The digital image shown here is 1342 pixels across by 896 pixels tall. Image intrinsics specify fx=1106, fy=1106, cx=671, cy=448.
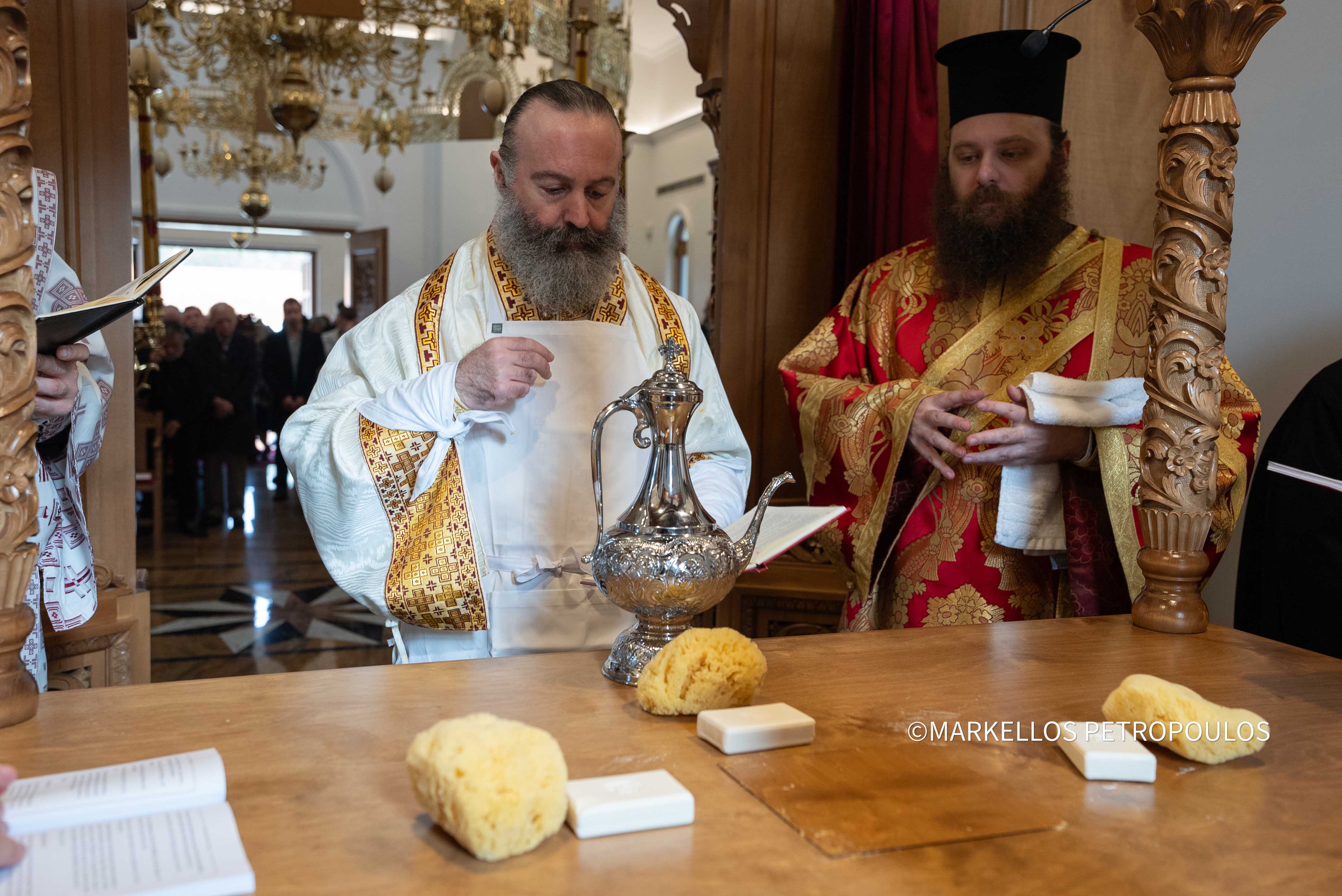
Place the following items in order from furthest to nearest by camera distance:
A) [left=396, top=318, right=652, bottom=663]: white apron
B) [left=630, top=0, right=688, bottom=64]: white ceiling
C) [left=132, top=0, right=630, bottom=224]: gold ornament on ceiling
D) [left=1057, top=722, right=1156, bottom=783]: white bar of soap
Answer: [left=630, top=0, right=688, bottom=64]: white ceiling, [left=132, top=0, right=630, bottom=224]: gold ornament on ceiling, [left=396, top=318, right=652, bottom=663]: white apron, [left=1057, top=722, right=1156, bottom=783]: white bar of soap

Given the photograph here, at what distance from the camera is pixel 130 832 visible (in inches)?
34.2

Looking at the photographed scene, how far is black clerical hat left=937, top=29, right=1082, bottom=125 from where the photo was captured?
2467 mm

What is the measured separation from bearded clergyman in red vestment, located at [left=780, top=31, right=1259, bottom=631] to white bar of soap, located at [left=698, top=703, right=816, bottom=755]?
3.66 ft

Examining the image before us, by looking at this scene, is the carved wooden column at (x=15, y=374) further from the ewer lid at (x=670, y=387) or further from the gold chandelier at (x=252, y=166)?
the gold chandelier at (x=252, y=166)

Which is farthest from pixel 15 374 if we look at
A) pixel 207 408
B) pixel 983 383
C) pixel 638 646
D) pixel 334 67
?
pixel 334 67

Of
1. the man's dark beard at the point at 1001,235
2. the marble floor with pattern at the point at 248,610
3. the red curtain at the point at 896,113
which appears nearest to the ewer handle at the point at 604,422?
the man's dark beard at the point at 1001,235

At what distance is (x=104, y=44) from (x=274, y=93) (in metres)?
4.97

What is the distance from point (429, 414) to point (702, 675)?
922 millimetres

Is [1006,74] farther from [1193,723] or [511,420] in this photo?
[1193,723]

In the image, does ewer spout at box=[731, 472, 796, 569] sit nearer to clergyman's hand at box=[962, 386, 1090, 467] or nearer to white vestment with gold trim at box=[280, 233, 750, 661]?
white vestment with gold trim at box=[280, 233, 750, 661]

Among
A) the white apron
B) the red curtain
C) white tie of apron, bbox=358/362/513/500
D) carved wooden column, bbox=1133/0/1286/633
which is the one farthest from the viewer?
the red curtain

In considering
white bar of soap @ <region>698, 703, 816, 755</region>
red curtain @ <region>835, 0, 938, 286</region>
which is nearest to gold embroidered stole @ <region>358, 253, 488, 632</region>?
white bar of soap @ <region>698, 703, 816, 755</region>

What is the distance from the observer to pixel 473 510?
2.13 meters

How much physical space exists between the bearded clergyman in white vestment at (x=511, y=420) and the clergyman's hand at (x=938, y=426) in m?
0.36
